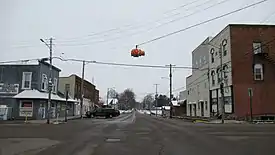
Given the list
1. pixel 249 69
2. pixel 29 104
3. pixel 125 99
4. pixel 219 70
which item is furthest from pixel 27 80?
pixel 125 99

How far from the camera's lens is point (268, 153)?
1132 cm

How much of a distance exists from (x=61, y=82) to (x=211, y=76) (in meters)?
32.2

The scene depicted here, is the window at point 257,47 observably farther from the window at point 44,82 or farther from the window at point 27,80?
the window at point 27,80

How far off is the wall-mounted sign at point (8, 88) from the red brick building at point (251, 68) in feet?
94.5

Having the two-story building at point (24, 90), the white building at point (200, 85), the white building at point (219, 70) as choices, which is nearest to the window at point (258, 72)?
the white building at point (219, 70)

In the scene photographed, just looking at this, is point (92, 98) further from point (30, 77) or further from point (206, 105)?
point (30, 77)

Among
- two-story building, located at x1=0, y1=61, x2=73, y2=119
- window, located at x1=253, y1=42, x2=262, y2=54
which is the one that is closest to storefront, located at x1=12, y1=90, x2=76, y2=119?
two-story building, located at x1=0, y1=61, x2=73, y2=119

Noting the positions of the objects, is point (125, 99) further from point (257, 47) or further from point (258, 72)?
point (257, 47)

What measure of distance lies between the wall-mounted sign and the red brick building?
94.5ft

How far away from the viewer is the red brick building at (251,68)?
41781 mm

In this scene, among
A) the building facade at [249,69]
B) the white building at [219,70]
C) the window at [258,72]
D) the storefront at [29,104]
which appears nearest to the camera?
the storefront at [29,104]

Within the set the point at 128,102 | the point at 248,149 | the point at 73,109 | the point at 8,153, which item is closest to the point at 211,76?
the point at 73,109

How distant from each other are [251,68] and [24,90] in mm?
30407

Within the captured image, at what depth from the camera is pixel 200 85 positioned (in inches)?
2416
